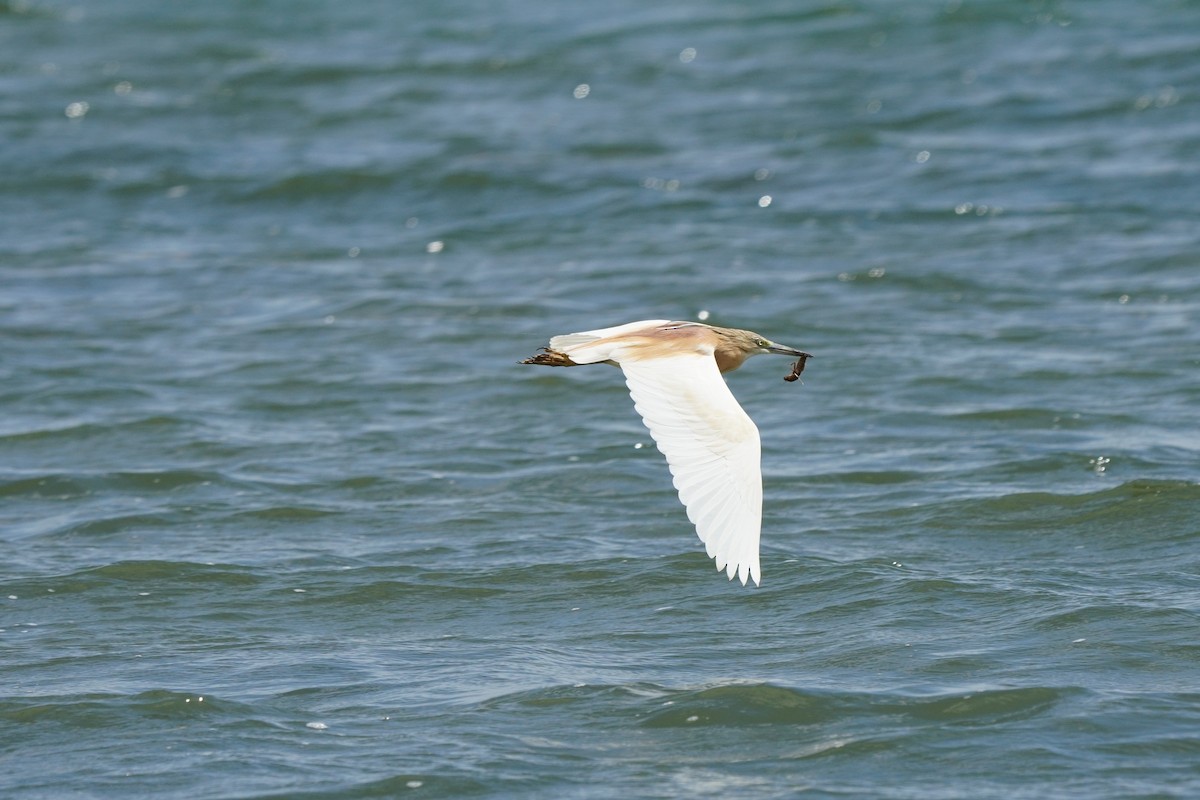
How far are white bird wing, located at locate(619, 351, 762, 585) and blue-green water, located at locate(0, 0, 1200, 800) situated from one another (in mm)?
525

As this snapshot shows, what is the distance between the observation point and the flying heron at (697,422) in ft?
15.7

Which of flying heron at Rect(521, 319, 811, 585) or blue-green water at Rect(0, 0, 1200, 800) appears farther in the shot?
blue-green water at Rect(0, 0, 1200, 800)

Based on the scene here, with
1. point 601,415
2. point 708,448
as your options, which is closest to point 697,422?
point 708,448

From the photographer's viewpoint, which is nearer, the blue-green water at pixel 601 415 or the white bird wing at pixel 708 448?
the white bird wing at pixel 708 448

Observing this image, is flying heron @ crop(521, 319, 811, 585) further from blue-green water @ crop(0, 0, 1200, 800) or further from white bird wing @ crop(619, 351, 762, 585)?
blue-green water @ crop(0, 0, 1200, 800)

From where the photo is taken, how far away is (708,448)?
16.3 feet

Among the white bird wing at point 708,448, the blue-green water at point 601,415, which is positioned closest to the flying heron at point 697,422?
the white bird wing at point 708,448

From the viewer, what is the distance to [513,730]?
4.89 meters

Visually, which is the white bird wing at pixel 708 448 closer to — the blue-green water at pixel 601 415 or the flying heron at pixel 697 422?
the flying heron at pixel 697 422

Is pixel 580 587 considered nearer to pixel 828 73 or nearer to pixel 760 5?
pixel 828 73

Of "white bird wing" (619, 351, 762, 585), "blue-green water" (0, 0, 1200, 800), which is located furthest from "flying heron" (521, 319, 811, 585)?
"blue-green water" (0, 0, 1200, 800)

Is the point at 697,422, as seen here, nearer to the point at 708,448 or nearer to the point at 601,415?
the point at 708,448

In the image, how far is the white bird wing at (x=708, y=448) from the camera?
4770mm

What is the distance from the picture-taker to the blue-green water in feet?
16.1
